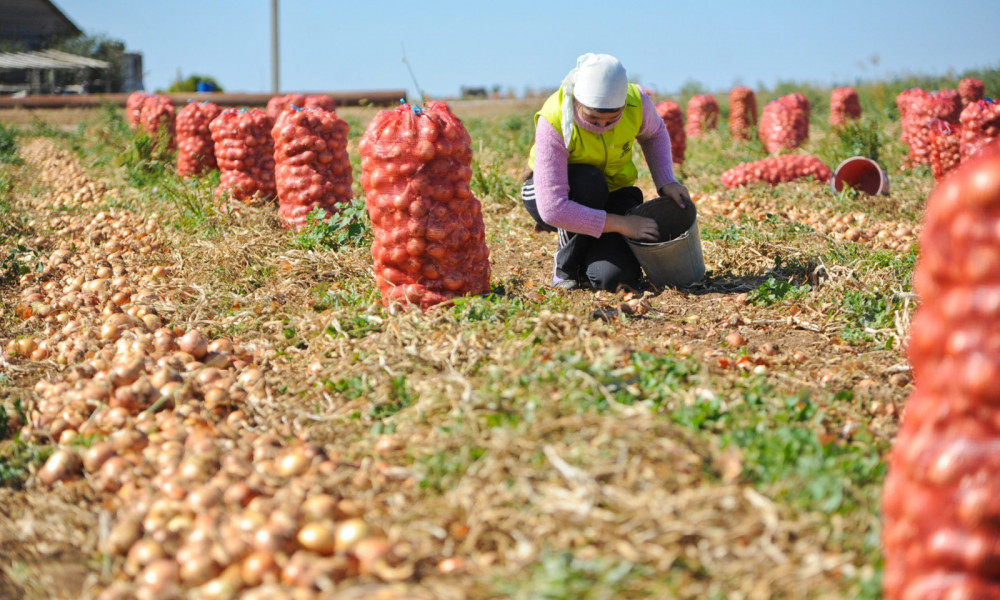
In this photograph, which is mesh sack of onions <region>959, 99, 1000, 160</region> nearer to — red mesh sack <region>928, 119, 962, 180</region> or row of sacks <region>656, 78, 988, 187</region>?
row of sacks <region>656, 78, 988, 187</region>

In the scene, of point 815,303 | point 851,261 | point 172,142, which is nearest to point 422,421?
point 815,303

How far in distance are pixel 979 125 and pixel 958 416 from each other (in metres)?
5.02

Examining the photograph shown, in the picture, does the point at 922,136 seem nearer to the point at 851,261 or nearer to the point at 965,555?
the point at 851,261

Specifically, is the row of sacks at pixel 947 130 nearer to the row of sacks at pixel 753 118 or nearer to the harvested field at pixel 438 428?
the row of sacks at pixel 753 118

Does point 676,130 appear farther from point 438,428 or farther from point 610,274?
point 438,428

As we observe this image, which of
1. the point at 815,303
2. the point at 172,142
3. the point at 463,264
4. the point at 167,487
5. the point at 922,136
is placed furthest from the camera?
the point at 172,142

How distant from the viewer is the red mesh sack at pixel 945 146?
6.32m

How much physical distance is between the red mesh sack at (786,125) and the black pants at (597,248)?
249 inches

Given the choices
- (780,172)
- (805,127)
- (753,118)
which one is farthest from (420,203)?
(753,118)

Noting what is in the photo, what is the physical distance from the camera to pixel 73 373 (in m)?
3.08

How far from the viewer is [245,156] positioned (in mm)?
5801

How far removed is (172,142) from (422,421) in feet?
26.4

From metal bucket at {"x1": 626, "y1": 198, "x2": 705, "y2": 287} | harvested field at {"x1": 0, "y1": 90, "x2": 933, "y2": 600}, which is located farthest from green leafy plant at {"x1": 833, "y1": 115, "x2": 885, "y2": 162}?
metal bucket at {"x1": 626, "y1": 198, "x2": 705, "y2": 287}

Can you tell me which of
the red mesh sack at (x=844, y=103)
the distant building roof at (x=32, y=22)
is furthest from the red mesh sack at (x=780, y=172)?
the distant building roof at (x=32, y=22)
